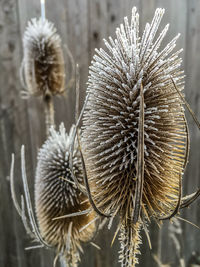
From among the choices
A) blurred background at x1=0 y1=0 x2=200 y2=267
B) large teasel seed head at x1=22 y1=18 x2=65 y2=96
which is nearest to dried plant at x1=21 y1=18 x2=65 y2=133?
large teasel seed head at x1=22 y1=18 x2=65 y2=96

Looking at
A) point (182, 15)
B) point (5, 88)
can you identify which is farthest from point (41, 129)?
point (182, 15)

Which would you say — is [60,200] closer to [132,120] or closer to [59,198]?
[59,198]

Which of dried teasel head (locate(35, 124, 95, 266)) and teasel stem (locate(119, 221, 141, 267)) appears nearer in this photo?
teasel stem (locate(119, 221, 141, 267))

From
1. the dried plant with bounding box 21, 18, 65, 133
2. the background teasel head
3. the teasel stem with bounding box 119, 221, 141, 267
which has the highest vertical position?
the dried plant with bounding box 21, 18, 65, 133

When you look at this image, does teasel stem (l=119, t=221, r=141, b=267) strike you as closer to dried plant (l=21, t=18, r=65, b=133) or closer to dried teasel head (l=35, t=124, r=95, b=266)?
dried teasel head (l=35, t=124, r=95, b=266)

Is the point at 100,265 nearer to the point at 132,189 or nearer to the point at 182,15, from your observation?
the point at 132,189

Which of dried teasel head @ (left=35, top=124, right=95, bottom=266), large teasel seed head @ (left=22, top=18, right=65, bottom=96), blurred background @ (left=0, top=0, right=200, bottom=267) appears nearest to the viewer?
dried teasel head @ (left=35, top=124, right=95, bottom=266)

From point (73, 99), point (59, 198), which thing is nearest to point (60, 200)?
point (59, 198)
